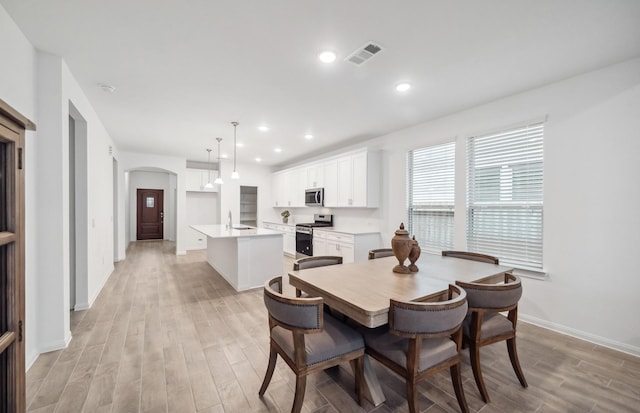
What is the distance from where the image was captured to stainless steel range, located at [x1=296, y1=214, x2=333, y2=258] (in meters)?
6.26

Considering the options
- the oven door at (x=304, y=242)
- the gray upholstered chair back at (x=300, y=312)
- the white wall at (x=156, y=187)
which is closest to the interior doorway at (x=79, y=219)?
the gray upholstered chair back at (x=300, y=312)

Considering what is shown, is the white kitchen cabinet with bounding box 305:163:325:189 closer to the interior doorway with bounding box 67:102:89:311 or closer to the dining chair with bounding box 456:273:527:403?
the interior doorway with bounding box 67:102:89:311

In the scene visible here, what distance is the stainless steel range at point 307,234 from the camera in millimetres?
6255

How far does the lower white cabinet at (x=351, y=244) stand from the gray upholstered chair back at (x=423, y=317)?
341cm

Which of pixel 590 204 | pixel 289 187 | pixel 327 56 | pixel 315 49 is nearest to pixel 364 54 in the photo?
pixel 327 56

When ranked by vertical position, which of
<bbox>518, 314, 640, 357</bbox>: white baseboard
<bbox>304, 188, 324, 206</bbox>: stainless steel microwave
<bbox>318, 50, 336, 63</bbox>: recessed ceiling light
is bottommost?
<bbox>518, 314, 640, 357</bbox>: white baseboard

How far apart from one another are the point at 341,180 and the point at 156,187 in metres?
7.41

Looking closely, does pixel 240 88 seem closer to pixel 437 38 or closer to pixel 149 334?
pixel 437 38

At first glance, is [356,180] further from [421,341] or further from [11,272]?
[11,272]

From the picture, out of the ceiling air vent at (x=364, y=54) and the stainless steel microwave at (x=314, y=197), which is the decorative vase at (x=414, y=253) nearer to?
the ceiling air vent at (x=364, y=54)

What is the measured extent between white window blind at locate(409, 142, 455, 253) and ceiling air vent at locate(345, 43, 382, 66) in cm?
215

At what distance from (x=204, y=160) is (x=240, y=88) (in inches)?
209

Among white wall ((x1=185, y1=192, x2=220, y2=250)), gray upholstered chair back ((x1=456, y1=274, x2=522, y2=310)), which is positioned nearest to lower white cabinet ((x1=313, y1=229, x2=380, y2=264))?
gray upholstered chair back ((x1=456, y1=274, x2=522, y2=310))

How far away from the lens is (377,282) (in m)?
1.99
